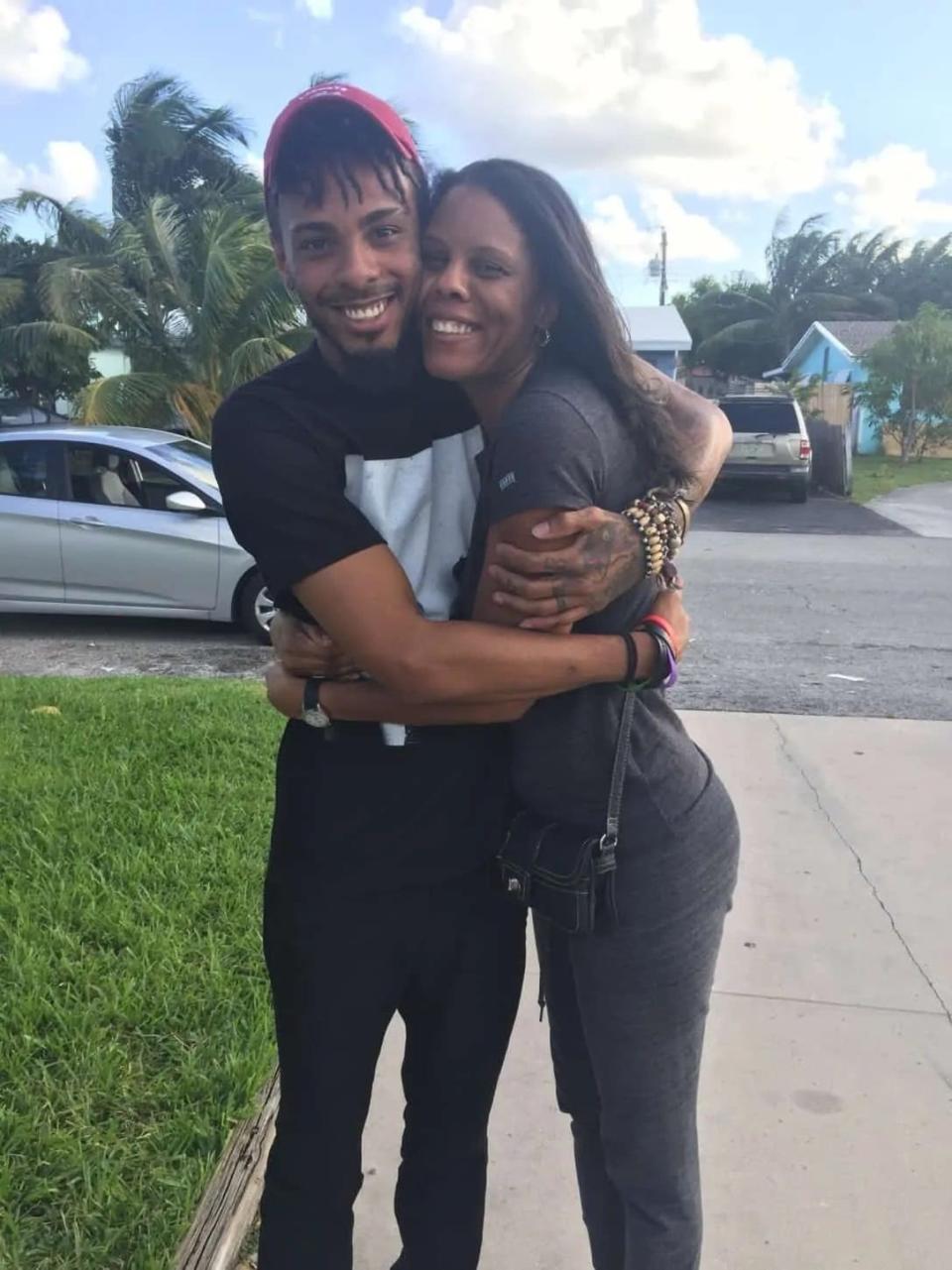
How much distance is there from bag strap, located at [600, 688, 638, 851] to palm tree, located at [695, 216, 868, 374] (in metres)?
46.0

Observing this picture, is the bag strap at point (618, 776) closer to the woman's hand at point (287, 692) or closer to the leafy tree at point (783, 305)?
the woman's hand at point (287, 692)

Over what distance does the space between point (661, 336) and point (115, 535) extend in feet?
82.5

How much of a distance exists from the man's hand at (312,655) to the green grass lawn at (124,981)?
1.17m

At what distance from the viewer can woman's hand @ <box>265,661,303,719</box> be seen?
5.44 ft

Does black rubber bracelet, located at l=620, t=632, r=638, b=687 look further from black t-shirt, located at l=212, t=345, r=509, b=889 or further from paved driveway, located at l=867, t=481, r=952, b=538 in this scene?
paved driveway, located at l=867, t=481, r=952, b=538

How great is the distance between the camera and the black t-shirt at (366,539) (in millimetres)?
1490

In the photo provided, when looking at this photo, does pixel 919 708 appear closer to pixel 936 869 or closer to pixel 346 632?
pixel 936 869

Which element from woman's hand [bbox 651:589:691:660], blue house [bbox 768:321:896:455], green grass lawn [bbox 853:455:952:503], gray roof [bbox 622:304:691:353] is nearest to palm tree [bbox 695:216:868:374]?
blue house [bbox 768:321:896:455]

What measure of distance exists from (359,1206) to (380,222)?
193 cm

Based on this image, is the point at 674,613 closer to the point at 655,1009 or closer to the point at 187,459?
the point at 655,1009

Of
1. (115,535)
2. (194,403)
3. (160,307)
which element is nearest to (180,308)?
(160,307)

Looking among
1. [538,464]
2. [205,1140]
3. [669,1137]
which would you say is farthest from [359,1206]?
[538,464]

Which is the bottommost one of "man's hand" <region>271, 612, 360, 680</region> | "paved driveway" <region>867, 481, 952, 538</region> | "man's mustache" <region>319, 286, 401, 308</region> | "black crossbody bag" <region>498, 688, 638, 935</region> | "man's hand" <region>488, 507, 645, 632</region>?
"paved driveway" <region>867, 481, 952, 538</region>

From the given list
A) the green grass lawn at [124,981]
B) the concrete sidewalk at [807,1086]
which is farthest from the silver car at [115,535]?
the concrete sidewalk at [807,1086]
